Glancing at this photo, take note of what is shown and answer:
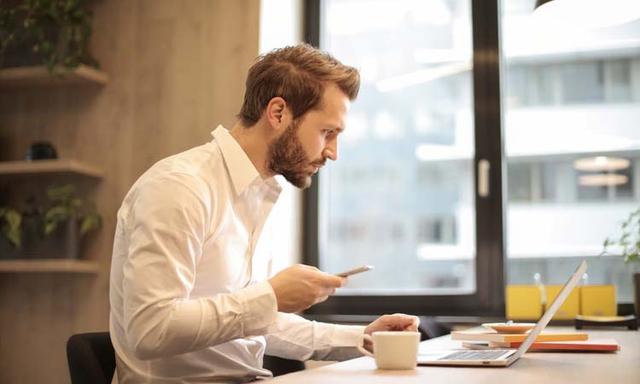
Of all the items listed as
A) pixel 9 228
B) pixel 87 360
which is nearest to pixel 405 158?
pixel 9 228

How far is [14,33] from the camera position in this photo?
11.7ft

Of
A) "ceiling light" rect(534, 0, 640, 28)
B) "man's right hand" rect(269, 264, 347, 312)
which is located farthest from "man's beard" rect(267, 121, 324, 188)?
"ceiling light" rect(534, 0, 640, 28)

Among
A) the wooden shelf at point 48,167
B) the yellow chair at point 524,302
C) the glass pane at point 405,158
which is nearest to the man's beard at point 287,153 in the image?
the yellow chair at point 524,302

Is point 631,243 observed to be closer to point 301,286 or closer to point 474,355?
point 474,355

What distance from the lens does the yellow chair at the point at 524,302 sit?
3029 millimetres

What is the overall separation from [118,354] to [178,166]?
1.43 ft

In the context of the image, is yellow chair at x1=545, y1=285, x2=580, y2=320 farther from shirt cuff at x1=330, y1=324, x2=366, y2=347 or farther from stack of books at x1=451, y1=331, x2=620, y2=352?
shirt cuff at x1=330, y1=324, x2=366, y2=347

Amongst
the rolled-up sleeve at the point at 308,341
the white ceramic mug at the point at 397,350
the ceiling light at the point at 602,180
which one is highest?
the ceiling light at the point at 602,180

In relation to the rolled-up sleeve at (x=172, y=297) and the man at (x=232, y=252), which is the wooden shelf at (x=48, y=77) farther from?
the rolled-up sleeve at (x=172, y=297)

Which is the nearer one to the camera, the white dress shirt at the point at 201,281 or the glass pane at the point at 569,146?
the white dress shirt at the point at 201,281

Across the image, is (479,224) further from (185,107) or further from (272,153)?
(272,153)

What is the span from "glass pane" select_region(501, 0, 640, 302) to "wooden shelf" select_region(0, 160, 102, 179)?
183 centimetres

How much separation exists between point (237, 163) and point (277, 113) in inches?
7.0

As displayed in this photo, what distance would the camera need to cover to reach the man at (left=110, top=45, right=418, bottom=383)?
151cm
